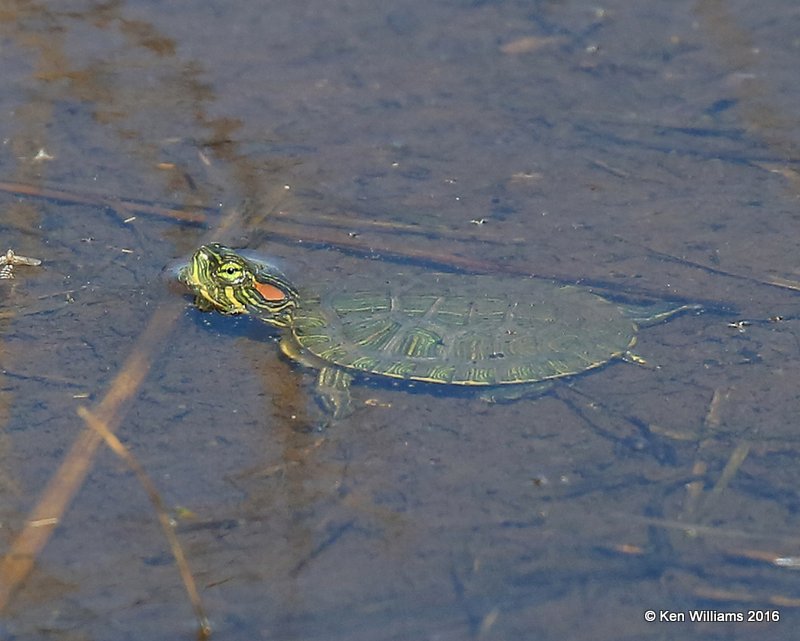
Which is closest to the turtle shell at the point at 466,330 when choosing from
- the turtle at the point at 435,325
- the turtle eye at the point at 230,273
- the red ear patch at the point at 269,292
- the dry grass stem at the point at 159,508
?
the turtle at the point at 435,325

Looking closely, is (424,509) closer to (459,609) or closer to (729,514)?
(459,609)

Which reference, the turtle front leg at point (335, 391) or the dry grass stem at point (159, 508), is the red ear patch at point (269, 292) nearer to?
the turtle front leg at point (335, 391)

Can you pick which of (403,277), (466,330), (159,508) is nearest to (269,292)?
(403,277)

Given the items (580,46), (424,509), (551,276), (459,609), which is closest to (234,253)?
(551,276)

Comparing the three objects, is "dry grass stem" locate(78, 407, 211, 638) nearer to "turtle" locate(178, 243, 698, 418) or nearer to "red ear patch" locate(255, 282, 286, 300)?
"turtle" locate(178, 243, 698, 418)

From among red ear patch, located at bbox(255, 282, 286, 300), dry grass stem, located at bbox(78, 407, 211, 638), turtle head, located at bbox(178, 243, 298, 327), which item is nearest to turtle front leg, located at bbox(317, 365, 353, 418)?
turtle head, located at bbox(178, 243, 298, 327)
